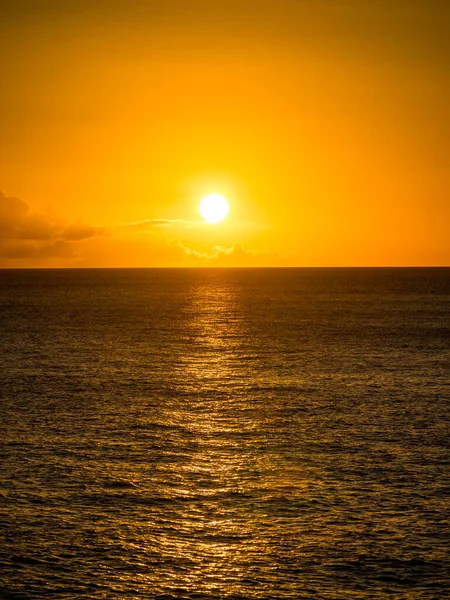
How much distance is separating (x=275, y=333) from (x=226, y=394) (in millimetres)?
61847

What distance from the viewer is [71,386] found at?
76125 mm

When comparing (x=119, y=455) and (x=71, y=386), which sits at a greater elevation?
(x=71, y=386)

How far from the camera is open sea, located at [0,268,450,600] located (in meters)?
31.8

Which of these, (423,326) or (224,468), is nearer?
(224,468)

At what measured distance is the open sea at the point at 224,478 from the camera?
31.8 metres

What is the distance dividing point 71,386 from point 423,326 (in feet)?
280

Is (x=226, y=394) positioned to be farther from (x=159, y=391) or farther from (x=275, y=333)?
(x=275, y=333)

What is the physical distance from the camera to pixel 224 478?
4459cm

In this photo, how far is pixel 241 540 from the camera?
35.2 metres

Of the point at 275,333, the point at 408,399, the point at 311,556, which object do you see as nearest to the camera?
the point at 311,556

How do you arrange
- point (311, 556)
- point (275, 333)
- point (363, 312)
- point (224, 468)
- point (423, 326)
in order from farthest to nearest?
point (363, 312) < point (423, 326) < point (275, 333) < point (224, 468) < point (311, 556)

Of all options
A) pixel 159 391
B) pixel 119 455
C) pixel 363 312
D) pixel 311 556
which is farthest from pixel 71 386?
pixel 363 312

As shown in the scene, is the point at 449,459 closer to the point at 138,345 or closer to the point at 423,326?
the point at 138,345

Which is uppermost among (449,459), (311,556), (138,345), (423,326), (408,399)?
(423,326)
